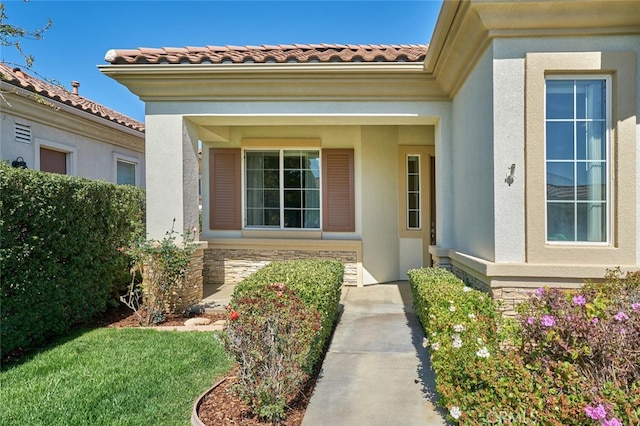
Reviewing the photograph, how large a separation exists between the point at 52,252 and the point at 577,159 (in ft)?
28.9

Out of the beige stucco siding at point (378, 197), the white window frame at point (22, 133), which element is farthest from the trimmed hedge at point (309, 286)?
the white window frame at point (22, 133)

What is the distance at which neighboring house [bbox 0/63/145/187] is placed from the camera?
916 cm

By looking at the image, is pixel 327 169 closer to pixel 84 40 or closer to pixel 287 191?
pixel 287 191

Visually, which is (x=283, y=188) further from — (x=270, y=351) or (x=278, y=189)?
(x=270, y=351)

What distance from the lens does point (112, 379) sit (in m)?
4.78

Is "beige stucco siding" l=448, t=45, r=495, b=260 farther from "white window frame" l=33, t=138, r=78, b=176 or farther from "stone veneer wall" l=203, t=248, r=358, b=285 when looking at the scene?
"white window frame" l=33, t=138, r=78, b=176

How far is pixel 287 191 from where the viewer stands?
11.4 metres

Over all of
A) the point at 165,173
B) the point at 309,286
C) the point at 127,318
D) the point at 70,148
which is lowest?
the point at 127,318

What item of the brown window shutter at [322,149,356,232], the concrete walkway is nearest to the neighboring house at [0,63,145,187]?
the brown window shutter at [322,149,356,232]

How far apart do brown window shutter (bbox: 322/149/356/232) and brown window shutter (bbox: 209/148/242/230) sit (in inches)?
111

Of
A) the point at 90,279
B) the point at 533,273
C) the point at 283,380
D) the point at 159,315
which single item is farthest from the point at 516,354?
the point at 90,279

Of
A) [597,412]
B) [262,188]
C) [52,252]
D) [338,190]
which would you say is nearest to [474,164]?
[597,412]

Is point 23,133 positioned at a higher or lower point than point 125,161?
higher

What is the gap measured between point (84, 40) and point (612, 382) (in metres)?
14.1
